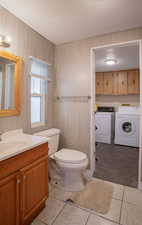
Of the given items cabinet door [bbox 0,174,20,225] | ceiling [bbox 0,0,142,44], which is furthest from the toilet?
ceiling [bbox 0,0,142,44]

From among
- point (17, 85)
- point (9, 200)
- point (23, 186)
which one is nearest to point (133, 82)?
point (17, 85)

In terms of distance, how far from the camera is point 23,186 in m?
1.20

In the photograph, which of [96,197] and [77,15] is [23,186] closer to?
[96,197]

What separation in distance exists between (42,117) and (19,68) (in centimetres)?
88

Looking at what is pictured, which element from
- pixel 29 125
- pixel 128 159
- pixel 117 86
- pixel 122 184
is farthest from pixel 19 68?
pixel 117 86

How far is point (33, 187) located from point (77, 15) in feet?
6.65

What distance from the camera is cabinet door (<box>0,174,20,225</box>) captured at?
3.36 feet

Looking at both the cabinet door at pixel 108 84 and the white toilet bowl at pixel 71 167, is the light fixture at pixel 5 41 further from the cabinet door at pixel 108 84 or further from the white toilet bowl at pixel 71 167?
the cabinet door at pixel 108 84

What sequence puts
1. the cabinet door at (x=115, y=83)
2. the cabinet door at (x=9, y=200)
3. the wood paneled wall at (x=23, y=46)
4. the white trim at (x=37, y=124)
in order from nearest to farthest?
1. the cabinet door at (x=9, y=200)
2. the wood paneled wall at (x=23, y=46)
3. the white trim at (x=37, y=124)
4. the cabinet door at (x=115, y=83)

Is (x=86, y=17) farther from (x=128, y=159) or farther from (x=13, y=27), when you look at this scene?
(x=128, y=159)

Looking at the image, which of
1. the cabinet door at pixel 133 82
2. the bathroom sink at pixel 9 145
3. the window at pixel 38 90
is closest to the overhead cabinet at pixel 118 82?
the cabinet door at pixel 133 82

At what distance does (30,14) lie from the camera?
165 centimetres

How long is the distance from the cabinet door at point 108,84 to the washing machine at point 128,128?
0.83 m

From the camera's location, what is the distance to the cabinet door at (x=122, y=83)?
411cm
